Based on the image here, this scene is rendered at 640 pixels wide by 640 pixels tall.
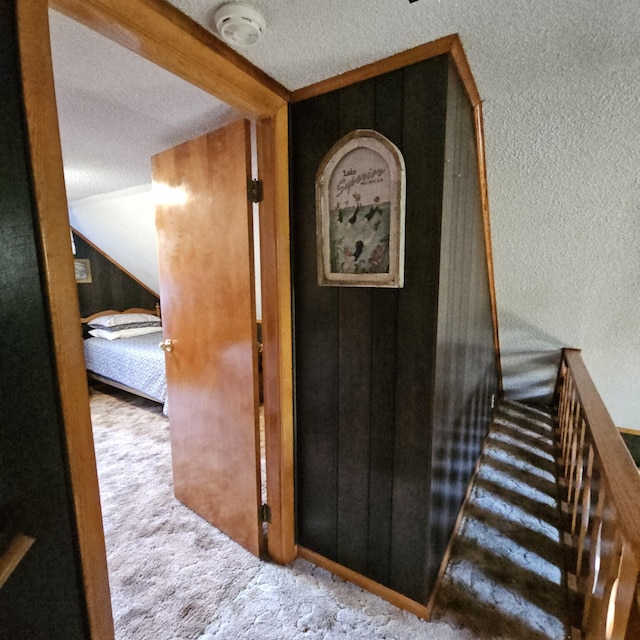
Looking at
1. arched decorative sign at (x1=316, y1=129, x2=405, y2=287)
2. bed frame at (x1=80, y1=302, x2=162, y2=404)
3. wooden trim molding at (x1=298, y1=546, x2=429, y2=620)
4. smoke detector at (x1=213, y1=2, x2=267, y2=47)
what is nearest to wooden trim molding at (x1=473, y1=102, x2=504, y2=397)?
arched decorative sign at (x1=316, y1=129, x2=405, y2=287)

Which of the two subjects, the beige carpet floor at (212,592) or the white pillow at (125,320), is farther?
the white pillow at (125,320)

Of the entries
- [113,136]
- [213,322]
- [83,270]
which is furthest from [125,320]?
[213,322]

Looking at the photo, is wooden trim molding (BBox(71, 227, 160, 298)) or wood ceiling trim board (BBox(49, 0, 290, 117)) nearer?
wood ceiling trim board (BBox(49, 0, 290, 117))

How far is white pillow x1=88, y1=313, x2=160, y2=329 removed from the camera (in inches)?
166

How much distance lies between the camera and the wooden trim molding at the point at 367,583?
4.57 feet

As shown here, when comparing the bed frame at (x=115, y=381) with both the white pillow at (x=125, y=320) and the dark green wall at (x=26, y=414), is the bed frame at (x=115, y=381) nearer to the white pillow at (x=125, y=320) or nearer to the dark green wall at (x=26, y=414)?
the white pillow at (x=125, y=320)

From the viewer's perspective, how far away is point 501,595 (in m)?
1.48

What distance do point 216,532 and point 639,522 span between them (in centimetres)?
177

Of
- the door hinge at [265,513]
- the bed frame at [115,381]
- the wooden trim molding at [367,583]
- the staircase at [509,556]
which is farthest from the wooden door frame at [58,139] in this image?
the bed frame at [115,381]

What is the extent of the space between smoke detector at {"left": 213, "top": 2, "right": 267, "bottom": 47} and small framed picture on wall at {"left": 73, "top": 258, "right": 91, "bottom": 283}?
4.16 m

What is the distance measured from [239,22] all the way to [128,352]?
3.32 m

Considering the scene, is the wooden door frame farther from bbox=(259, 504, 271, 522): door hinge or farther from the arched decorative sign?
bbox=(259, 504, 271, 522): door hinge

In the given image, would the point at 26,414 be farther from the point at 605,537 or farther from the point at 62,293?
the point at 605,537

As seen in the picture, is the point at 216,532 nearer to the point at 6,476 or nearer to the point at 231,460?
the point at 231,460
